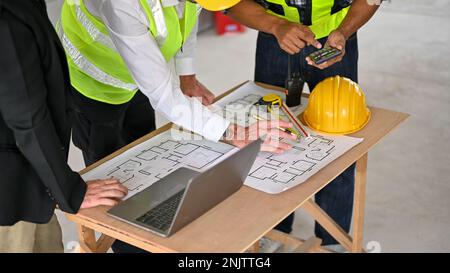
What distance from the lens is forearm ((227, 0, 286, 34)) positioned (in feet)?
9.02

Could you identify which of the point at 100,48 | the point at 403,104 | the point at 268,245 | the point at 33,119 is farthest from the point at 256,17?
the point at 403,104

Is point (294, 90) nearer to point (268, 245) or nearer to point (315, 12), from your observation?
point (315, 12)

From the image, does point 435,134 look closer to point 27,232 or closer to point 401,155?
point 401,155

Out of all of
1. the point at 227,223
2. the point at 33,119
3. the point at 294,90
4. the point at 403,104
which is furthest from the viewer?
the point at 403,104

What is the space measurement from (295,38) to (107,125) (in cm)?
75

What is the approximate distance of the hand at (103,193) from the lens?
2051 millimetres

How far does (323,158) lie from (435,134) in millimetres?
2099

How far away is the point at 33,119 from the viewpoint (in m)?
1.79

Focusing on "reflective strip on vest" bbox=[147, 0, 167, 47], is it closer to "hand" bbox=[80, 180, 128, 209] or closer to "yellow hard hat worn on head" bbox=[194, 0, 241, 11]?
"yellow hard hat worn on head" bbox=[194, 0, 241, 11]

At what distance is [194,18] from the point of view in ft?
8.09

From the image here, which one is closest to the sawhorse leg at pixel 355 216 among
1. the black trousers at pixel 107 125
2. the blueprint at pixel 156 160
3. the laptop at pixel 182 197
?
the blueprint at pixel 156 160

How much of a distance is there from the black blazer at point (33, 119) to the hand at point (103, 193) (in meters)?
0.04

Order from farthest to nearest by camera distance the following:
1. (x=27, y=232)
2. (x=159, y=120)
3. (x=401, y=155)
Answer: (x=159, y=120), (x=401, y=155), (x=27, y=232)
